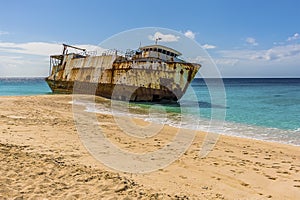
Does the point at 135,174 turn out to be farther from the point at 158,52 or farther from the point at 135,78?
the point at 158,52

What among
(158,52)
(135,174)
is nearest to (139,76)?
(158,52)

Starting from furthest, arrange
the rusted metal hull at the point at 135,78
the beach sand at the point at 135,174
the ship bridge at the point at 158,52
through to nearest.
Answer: the ship bridge at the point at 158,52, the rusted metal hull at the point at 135,78, the beach sand at the point at 135,174

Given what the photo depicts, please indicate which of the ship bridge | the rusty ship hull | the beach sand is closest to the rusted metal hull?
the rusty ship hull

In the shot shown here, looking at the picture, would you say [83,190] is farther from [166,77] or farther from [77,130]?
[166,77]

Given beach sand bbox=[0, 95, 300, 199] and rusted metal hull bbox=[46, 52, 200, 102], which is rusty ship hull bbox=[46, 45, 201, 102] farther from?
beach sand bbox=[0, 95, 300, 199]

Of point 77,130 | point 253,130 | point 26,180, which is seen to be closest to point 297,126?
point 253,130

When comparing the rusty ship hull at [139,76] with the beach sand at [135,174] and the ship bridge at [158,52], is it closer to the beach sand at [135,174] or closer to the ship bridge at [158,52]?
the ship bridge at [158,52]

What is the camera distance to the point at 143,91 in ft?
69.9

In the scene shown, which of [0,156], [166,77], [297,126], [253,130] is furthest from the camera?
[166,77]

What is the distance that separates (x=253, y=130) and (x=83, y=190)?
9.49m

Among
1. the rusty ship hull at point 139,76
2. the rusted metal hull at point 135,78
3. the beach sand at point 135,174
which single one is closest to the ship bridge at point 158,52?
the rusty ship hull at point 139,76

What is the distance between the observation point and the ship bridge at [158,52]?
850 inches

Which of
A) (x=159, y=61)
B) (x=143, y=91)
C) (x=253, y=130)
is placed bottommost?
(x=253, y=130)

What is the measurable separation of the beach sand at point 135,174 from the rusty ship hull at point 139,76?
1328 cm
